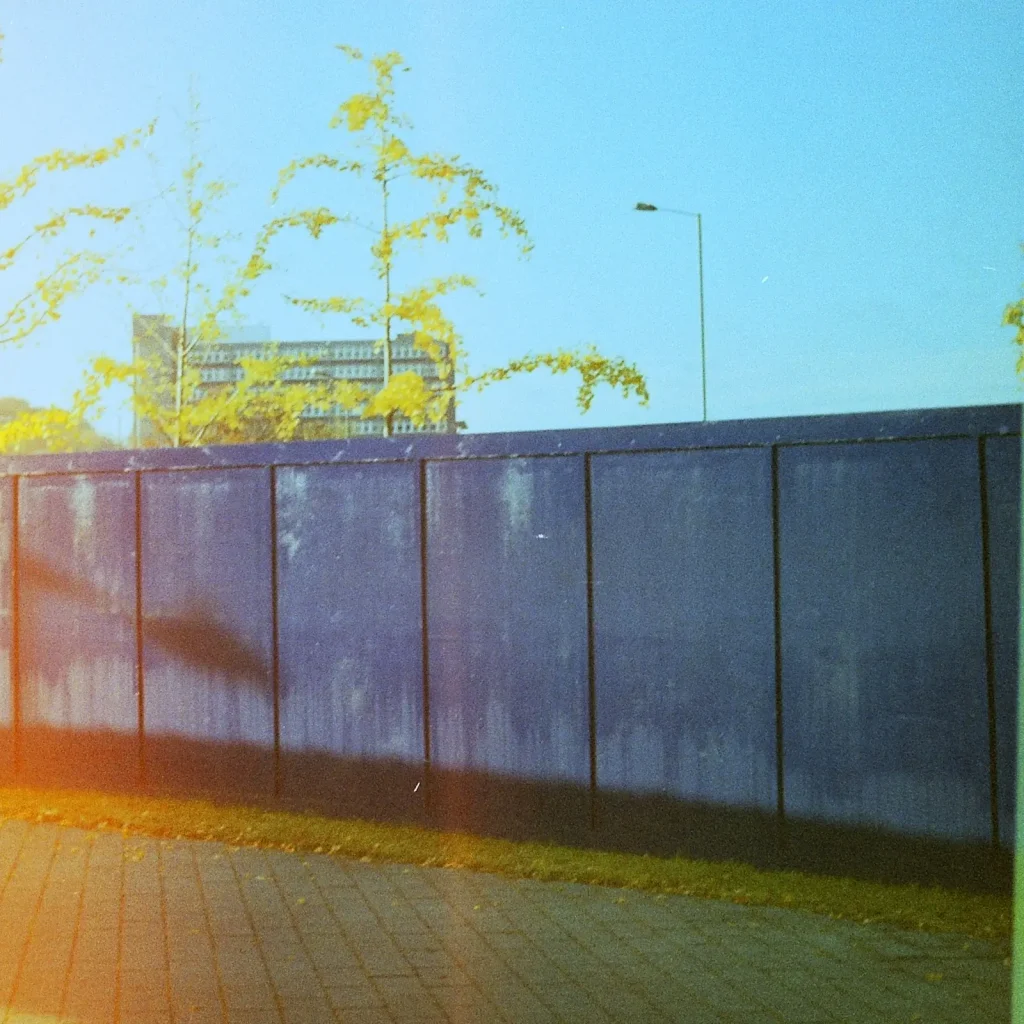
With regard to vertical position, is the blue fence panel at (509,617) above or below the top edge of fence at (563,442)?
below

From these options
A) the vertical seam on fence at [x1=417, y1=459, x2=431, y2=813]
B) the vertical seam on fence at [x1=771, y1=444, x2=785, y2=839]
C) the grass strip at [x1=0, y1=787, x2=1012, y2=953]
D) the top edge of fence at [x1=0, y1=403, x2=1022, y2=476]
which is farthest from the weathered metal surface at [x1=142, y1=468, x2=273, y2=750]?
the vertical seam on fence at [x1=771, y1=444, x2=785, y2=839]

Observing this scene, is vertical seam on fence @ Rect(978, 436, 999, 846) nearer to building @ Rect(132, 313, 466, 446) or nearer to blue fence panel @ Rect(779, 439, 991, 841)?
blue fence panel @ Rect(779, 439, 991, 841)

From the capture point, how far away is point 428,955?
5.52 m

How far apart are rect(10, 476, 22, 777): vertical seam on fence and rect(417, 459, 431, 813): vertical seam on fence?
3.19m

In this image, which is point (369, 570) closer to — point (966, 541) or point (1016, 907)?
point (966, 541)

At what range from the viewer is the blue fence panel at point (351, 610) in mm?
8156

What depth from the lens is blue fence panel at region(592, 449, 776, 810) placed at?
7141 mm

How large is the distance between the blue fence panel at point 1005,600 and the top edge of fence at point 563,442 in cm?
16

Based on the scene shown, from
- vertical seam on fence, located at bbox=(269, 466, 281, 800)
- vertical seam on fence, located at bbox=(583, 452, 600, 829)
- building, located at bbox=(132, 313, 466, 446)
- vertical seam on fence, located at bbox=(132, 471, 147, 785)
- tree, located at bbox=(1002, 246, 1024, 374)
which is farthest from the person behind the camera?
building, located at bbox=(132, 313, 466, 446)

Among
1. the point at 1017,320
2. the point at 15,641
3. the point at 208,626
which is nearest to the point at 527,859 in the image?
the point at 208,626

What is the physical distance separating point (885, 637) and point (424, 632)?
268cm

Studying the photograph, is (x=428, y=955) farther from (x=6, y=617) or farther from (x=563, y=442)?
(x=6, y=617)

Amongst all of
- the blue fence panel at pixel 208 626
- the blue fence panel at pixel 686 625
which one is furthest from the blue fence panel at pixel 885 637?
the blue fence panel at pixel 208 626

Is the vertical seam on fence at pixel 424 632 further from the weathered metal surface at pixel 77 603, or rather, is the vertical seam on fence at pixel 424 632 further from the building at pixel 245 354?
the building at pixel 245 354
